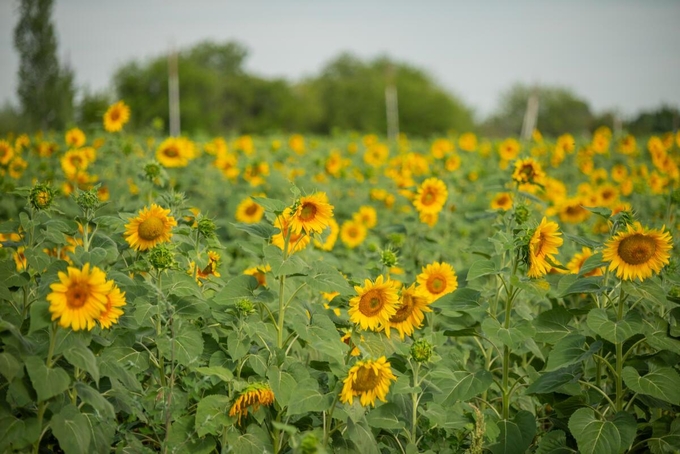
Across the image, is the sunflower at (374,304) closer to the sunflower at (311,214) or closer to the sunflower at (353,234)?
the sunflower at (311,214)

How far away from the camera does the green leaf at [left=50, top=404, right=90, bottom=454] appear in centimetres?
208

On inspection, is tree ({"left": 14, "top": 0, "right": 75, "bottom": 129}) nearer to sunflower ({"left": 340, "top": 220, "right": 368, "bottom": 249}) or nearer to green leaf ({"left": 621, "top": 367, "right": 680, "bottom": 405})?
sunflower ({"left": 340, "top": 220, "right": 368, "bottom": 249})

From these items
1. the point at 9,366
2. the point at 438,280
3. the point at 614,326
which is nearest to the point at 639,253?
the point at 614,326

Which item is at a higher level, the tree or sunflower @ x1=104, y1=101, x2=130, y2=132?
the tree

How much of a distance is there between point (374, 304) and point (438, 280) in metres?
0.90

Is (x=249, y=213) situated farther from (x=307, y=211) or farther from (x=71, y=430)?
(x=71, y=430)

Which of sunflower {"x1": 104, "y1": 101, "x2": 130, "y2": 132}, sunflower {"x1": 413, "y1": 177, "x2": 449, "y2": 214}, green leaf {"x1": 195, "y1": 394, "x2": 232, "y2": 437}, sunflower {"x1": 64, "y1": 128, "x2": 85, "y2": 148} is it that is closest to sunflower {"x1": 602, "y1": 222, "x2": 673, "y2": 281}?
green leaf {"x1": 195, "y1": 394, "x2": 232, "y2": 437}

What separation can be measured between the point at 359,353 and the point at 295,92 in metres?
43.9

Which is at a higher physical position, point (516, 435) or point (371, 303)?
point (371, 303)

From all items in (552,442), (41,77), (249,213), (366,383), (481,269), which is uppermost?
(41,77)

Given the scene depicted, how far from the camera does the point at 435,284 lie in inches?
131

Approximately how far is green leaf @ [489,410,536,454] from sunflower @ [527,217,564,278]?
0.63 meters

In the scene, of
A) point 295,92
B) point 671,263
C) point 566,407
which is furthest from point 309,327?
point 295,92

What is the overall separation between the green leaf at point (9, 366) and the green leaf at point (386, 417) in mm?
1290
